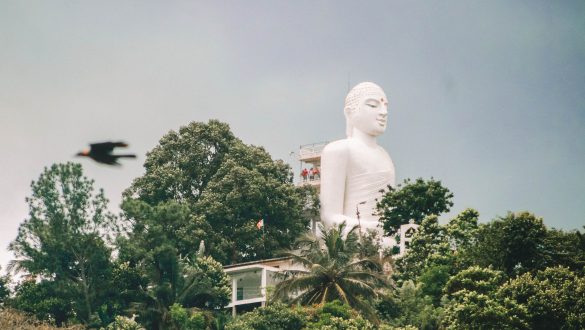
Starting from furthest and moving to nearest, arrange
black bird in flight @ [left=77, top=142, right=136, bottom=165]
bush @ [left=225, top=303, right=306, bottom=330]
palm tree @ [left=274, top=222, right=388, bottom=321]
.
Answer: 1. palm tree @ [left=274, top=222, right=388, bottom=321]
2. bush @ [left=225, top=303, right=306, bottom=330]
3. black bird in flight @ [left=77, top=142, right=136, bottom=165]

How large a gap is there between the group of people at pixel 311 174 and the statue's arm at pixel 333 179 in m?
7.57

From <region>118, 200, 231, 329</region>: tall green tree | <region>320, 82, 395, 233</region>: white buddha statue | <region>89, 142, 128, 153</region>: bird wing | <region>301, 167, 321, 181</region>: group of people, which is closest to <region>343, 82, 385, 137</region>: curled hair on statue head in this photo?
<region>320, 82, 395, 233</region>: white buddha statue

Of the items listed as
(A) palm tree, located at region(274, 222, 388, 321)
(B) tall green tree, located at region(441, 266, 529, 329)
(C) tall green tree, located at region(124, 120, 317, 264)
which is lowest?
(B) tall green tree, located at region(441, 266, 529, 329)

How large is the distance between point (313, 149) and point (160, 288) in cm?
2208

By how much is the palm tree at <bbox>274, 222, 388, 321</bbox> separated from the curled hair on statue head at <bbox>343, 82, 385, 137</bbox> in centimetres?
1343

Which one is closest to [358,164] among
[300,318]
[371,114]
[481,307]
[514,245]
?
[371,114]

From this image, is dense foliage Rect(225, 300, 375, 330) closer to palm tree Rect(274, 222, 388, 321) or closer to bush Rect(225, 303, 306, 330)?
bush Rect(225, 303, 306, 330)

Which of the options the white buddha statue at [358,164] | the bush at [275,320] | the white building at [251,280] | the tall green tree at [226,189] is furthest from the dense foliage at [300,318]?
the white buddha statue at [358,164]

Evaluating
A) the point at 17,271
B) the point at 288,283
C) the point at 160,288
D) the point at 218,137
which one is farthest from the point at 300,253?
the point at 218,137

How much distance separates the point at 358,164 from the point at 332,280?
13.2 meters

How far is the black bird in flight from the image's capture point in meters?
15.8

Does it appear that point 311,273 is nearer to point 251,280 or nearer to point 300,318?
point 300,318

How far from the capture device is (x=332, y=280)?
3147 centimetres

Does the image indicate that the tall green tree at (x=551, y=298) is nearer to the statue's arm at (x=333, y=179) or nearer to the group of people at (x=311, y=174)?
the statue's arm at (x=333, y=179)
